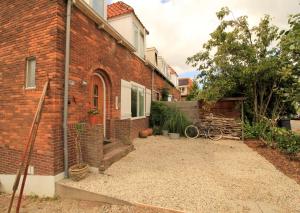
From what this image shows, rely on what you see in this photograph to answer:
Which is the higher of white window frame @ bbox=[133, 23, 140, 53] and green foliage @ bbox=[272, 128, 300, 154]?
white window frame @ bbox=[133, 23, 140, 53]

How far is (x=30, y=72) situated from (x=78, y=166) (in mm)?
2736

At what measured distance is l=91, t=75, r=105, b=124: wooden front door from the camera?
21.4ft

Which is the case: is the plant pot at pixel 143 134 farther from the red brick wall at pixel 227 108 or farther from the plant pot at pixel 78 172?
the plant pot at pixel 78 172

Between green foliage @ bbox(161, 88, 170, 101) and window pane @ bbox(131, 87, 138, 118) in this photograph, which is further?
green foliage @ bbox(161, 88, 170, 101)

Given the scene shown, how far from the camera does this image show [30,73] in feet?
16.6

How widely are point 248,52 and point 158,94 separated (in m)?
6.63

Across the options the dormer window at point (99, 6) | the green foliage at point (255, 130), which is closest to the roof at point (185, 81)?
the green foliage at point (255, 130)

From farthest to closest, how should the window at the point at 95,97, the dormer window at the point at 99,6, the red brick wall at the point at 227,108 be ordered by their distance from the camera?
1. the red brick wall at the point at 227,108
2. the dormer window at the point at 99,6
3. the window at the point at 95,97

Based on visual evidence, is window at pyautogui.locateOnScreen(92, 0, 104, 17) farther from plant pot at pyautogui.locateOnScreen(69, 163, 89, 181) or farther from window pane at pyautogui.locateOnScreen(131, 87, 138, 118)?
plant pot at pyautogui.locateOnScreen(69, 163, 89, 181)

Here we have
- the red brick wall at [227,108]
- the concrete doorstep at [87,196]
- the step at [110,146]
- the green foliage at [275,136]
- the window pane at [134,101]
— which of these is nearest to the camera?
the concrete doorstep at [87,196]

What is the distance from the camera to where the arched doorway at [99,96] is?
21.3 ft

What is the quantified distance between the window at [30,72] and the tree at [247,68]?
25.0 ft

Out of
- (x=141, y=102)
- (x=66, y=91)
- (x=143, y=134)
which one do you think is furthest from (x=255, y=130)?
(x=66, y=91)

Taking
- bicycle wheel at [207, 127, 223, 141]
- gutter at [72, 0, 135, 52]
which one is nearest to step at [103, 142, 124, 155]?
gutter at [72, 0, 135, 52]
